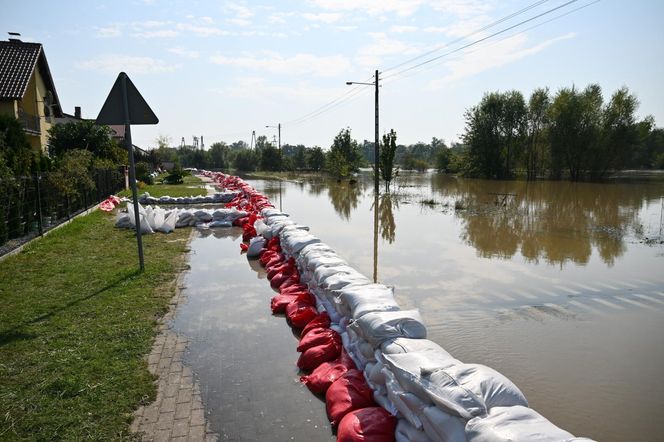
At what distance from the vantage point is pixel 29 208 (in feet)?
29.5

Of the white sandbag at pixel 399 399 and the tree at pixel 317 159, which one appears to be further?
the tree at pixel 317 159

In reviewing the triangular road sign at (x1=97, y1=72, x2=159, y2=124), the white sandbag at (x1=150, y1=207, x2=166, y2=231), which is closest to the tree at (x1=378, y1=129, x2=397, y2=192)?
the white sandbag at (x1=150, y1=207, x2=166, y2=231)

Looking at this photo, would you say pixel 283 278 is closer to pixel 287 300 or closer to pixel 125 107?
pixel 287 300

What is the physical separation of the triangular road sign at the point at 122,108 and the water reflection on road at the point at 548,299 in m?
4.03

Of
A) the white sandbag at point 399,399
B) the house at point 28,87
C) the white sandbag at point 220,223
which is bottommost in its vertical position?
the white sandbag at point 399,399

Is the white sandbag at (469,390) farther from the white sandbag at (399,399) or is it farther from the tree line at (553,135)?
the tree line at (553,135)

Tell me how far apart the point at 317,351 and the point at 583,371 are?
239cm

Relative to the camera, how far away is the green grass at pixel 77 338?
2.77m

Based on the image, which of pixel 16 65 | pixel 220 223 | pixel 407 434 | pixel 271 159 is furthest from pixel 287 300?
pixel 271 159

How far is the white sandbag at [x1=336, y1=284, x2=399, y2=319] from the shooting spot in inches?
137

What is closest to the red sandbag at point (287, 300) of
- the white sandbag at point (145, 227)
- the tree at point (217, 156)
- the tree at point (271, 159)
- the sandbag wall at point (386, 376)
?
the sandbag wall at point (386, 376)

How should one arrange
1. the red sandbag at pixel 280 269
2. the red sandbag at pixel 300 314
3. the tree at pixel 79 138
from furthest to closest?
the tree at pixel 79 138 < the red sandbag at pixel 280 269 < the red sandbag at pixel 300 314

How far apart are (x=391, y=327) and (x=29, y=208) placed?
29.2ft

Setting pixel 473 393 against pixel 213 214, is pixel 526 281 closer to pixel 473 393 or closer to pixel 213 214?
pixel 473 393
